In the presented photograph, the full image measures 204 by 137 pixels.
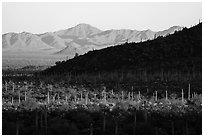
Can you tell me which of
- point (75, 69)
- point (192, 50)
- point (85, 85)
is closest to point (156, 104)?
point (85, 85)

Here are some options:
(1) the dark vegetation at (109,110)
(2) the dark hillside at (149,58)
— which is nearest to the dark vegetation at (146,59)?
(2) the dark hillside at (149,58)

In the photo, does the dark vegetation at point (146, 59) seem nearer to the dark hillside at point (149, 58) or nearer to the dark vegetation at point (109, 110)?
the dark hillside at point (149, 58)

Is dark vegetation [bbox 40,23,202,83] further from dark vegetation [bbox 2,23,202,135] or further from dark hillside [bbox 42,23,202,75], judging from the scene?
dark vegetation [bbox 2,23,202,135]

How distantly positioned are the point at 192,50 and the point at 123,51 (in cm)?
578

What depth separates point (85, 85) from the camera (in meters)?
20.2

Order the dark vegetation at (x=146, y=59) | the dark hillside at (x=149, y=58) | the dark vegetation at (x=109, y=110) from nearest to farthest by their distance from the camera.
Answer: the dark vegetation at (x=109, y=110) → the dark vegetation at (x=146, y=59) → the dark hillside at (x=149, y=58)

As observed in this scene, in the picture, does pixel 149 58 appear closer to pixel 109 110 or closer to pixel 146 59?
pixel 146 59

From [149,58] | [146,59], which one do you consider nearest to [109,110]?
[146,59]

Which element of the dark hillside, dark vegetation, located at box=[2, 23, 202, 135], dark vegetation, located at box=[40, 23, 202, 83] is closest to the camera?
dark vegetation, located at box=[2, 23, 202, 135]

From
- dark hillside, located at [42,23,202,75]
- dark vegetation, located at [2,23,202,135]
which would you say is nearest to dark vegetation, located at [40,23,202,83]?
dark hillside, located at [42,23,202,75]

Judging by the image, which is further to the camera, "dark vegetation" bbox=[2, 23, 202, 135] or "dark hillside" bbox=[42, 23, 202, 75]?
"dark hillside" bbox=[42, 23, 202, 75]

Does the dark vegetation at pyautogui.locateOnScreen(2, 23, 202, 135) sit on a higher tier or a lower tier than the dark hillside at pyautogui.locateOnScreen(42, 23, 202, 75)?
lower

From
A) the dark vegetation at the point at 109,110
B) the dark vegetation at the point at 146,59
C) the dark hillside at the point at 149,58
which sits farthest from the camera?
the dark hillside at the point at 149,58

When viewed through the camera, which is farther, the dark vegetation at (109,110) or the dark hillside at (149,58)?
the dark hillside at (149,58)
